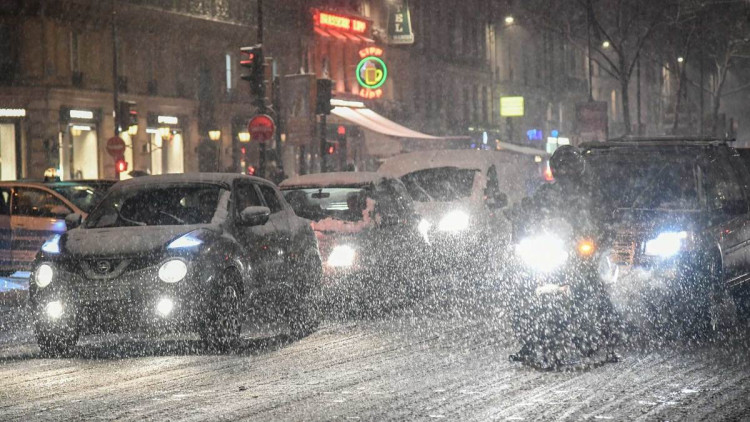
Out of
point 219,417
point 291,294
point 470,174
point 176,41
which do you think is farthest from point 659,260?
point 176,41

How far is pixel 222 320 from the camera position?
10.4m

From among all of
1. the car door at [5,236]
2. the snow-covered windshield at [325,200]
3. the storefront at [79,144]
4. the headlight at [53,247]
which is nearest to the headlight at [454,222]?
the snow-covered windshield at [325,200]

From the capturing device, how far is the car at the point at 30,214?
19.0 meters

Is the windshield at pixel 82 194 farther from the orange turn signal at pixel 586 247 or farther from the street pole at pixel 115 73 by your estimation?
the street pole at pixel 115 73

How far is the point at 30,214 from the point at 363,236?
7.72 m

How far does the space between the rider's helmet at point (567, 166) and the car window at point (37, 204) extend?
1077 cm

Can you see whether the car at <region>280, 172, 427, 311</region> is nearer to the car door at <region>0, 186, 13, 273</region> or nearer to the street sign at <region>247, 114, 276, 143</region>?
the car door at <region>0, 186, 13, 273</region>

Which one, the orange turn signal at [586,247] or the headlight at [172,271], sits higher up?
the orange turn signal at [586,247]

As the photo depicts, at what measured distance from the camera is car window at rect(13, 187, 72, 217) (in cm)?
1931

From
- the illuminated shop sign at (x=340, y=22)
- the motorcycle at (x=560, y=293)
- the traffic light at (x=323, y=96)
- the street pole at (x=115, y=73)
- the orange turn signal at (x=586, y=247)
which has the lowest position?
the motorcycle at (x=560, y=293)

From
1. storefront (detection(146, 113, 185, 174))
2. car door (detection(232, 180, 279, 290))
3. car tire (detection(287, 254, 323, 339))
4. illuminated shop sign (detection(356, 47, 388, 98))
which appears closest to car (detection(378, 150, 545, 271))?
car tire (detection(287, 254, 323, 339))

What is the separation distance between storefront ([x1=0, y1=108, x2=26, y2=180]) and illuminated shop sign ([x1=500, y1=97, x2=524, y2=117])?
3342 cm

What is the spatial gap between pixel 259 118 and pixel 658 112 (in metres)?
80.2

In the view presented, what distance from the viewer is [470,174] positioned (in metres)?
20.6
